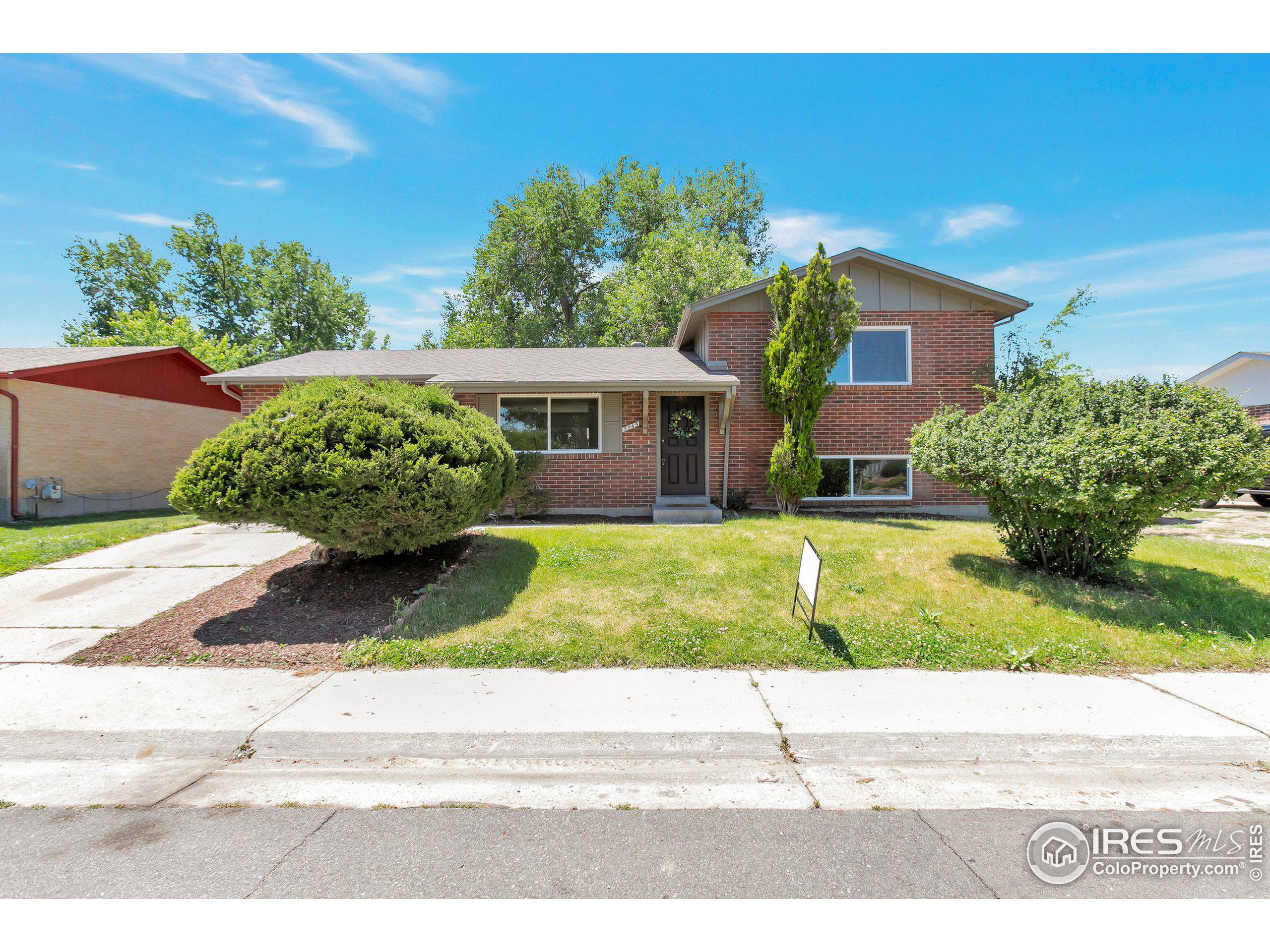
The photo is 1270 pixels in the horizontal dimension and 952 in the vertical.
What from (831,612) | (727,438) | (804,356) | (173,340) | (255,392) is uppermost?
(173,340)

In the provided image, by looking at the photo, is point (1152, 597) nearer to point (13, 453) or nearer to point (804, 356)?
point (804, 356)

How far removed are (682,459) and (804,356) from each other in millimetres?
3183

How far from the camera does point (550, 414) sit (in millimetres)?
11398

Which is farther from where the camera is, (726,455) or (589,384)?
(726,455)

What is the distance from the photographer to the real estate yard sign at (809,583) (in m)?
4.61

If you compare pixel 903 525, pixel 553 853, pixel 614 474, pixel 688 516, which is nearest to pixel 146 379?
pixel 614 474

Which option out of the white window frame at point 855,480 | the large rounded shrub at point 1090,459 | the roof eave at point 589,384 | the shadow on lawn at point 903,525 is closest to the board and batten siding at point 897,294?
the roof eave at point 589,384

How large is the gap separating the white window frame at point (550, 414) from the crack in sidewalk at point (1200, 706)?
28.2ft

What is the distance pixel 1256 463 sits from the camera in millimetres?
4949

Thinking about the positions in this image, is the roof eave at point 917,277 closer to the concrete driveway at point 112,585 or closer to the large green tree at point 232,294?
the concrete driveway at point 112,585

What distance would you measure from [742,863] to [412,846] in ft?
4.80

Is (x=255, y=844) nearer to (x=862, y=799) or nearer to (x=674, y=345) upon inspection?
(x=862, y=799)

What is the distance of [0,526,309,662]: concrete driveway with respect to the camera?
5.16 metres

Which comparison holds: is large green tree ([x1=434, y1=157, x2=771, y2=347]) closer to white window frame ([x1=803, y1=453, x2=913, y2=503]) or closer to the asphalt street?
white window frame ([x1=803, y1=453, x2=913, y2=503])
